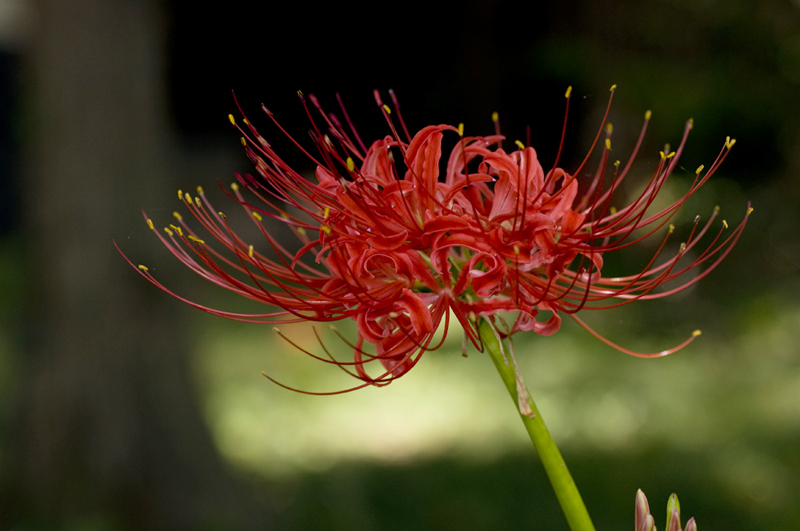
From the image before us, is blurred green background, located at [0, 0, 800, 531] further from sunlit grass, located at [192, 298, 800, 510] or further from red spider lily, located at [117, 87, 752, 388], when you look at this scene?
red spider lily, located at [117, 87, 752, 388]

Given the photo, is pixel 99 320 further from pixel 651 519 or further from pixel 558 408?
pixel 651 519

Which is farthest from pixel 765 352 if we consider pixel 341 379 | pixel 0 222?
pixel 0 222

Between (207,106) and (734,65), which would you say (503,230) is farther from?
(207,106)

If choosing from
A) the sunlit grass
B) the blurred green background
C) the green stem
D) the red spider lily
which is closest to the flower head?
the green stem

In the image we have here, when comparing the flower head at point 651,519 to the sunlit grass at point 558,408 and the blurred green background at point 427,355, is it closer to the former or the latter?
the blurred green background at point 427,355

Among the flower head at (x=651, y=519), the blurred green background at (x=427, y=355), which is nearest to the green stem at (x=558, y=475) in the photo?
the flower head at (x=651, y=519)

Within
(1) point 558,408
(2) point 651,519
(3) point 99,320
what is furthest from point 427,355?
(2) point 651,519
